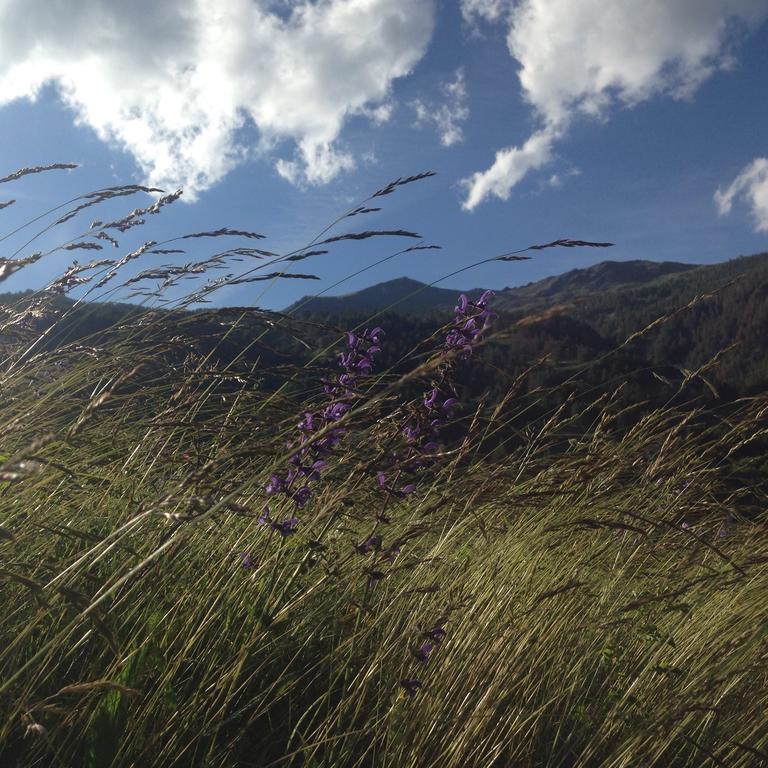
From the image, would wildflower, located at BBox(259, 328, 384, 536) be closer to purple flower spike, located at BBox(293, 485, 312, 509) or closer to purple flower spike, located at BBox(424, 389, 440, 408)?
purple flower spike, located at BBox(293, 485, 312, 509)

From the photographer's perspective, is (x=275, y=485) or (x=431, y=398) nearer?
(x=275, y=485)

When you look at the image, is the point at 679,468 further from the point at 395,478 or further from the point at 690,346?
the point at 690,346

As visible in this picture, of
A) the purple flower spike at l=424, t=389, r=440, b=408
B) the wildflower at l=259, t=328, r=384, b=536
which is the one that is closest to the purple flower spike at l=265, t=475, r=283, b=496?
the wildflower at l=259, t=328, r=384, b=536

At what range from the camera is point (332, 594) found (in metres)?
2.12

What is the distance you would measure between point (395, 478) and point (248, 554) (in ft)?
1.74

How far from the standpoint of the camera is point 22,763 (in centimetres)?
143

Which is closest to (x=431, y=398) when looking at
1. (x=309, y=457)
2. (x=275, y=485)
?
(x=309, y=457)

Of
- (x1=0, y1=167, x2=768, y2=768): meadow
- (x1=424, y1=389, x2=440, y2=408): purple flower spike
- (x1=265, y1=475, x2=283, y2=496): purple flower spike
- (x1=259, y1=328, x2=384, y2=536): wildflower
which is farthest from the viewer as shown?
(x1=424, y1=389, x2=440, y2=408): purple flower spike

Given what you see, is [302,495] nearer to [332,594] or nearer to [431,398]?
[332,594]

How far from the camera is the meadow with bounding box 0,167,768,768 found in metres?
1.60

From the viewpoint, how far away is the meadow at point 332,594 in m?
1.60

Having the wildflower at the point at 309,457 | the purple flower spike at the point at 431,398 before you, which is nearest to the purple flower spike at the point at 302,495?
the wildflower at the point at 309,457

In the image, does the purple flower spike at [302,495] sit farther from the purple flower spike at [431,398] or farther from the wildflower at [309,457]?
the purple flower spike at [431,398]

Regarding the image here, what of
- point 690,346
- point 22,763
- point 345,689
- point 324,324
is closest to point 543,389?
point 324,324
